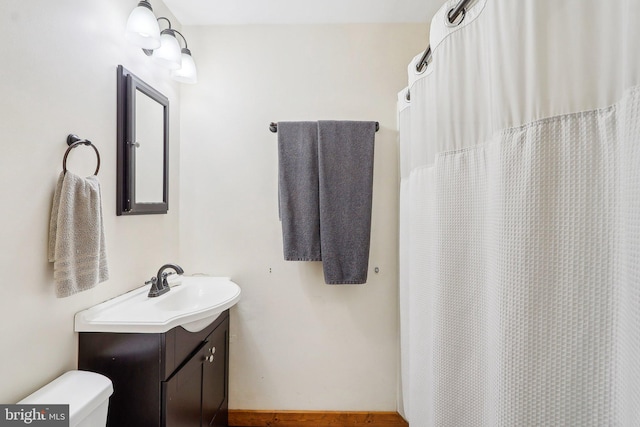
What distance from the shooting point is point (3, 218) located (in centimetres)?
79

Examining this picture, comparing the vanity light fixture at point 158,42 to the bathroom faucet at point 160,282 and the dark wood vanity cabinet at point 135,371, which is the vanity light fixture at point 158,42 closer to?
the bathroom faucet at point 160,282

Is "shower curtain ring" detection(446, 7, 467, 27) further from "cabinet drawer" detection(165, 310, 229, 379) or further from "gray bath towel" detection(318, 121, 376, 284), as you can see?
"cabinet drawer" detection(165, 310, 229, 379)

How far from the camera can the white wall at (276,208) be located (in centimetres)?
174

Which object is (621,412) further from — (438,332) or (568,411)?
(438,332)

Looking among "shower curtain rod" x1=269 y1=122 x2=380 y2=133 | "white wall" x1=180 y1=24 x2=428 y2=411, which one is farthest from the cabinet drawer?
"shower curtain rod" x1=269 y1=122 x2=380 y2=133

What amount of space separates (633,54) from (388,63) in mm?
1431

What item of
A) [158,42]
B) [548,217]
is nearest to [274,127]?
[158,42]

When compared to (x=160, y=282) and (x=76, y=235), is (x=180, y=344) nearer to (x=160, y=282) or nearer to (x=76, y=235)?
(x=160, y=282)

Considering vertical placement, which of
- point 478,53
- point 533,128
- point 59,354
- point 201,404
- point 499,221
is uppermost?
point 478,53

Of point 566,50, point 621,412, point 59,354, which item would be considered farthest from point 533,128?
point 59,354

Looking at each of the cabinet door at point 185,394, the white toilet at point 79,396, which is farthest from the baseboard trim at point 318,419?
the white toilet at point 79,396

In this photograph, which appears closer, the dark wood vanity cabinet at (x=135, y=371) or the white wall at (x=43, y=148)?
the white wall at (x=43, y=148)

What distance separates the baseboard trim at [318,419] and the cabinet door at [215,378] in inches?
6.9

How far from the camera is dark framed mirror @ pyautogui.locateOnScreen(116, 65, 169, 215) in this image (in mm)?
1239
